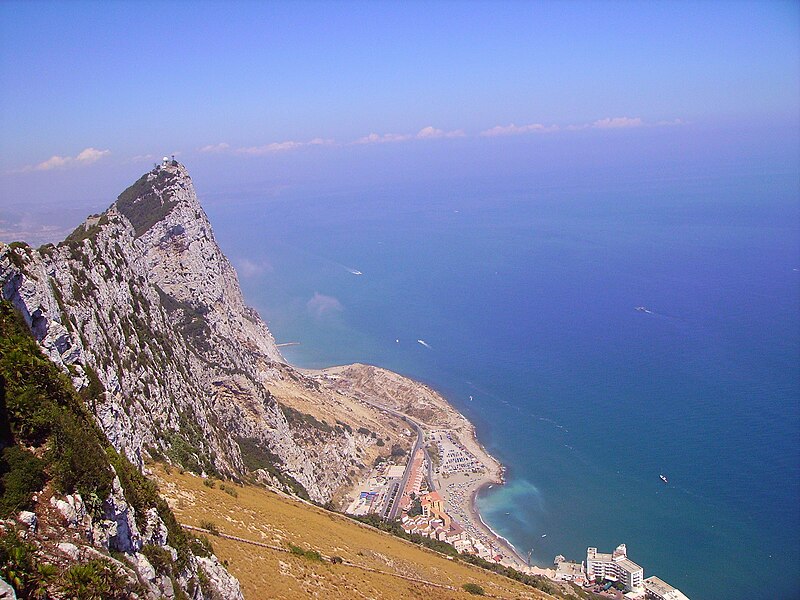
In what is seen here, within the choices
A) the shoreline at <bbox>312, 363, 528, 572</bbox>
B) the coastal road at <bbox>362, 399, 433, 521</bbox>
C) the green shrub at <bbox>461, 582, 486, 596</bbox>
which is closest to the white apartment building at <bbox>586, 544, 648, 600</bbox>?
the shoreline at <bbox>312, 363, 528, 572</bbox>

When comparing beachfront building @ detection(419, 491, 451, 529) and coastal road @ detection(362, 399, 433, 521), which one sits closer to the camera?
coastal road @ detection(362, 399, 433, 521)

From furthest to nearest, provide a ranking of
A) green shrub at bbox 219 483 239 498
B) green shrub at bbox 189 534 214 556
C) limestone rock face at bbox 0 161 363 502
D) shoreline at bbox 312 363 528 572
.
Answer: shoreline at bbox 312 363 528 572 → green shrub at bbox 219 483 239 498 → limestone rock face at bbox 0 161 363 502 → green shrub at bbox 189 534 214 556

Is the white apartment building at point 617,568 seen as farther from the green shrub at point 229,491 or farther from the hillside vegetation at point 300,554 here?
the green shrub at point 229,491

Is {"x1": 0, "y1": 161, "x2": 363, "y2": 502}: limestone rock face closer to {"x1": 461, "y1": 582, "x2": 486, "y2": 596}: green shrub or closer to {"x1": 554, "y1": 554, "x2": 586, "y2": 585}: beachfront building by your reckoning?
{"x1": 461, "y1": 582, "x2": 486, "y2": 596}: green shrub

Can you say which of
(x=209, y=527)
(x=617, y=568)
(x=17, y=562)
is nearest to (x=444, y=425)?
(x=617, y=568)

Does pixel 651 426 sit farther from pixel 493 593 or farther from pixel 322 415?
pixel 493 593

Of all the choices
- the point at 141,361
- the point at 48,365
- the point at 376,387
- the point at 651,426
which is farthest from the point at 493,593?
the point at 376,387
